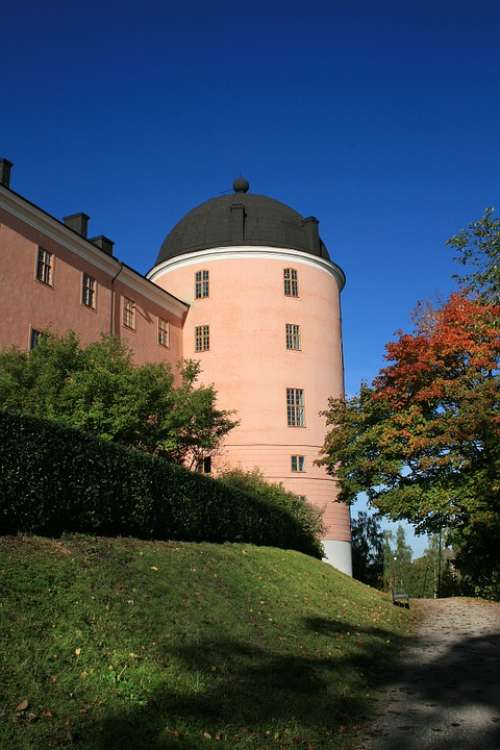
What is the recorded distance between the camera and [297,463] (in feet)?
120

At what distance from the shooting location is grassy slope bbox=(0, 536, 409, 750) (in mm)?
6090

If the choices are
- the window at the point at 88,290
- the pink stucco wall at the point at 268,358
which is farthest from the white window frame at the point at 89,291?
the pink stucco wall at the point at 268,358

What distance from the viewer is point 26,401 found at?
21.7 meters

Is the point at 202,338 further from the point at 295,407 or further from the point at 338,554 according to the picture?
the point at 338,554

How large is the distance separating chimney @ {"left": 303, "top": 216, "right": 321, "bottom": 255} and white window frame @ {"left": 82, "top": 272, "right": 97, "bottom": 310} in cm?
1498

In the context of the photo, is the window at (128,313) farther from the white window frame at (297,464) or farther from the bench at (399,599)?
the bench at (399,599)

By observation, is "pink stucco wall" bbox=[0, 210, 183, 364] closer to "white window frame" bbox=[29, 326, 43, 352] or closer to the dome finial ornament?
"white window frame" bbox=[29, 326, 43, 352]

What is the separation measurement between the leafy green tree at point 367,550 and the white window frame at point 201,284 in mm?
17339

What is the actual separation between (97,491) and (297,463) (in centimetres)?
2459

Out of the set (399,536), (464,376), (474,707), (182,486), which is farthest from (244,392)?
(399,536)

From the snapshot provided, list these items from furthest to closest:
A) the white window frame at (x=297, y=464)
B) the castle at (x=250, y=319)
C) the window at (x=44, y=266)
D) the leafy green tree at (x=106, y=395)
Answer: the white window frame at (x=297, y=464)
the castle at (x=250, y=319)
the window at (x=44, y=266)
the leafy green tree at (x=106, y=395)

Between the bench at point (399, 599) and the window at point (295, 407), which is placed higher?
the window at point (295, 407)

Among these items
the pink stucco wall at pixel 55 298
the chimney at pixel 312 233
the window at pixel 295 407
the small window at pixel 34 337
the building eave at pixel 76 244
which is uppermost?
the chimney at pixel 312 233

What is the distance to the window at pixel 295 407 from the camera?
122ft
